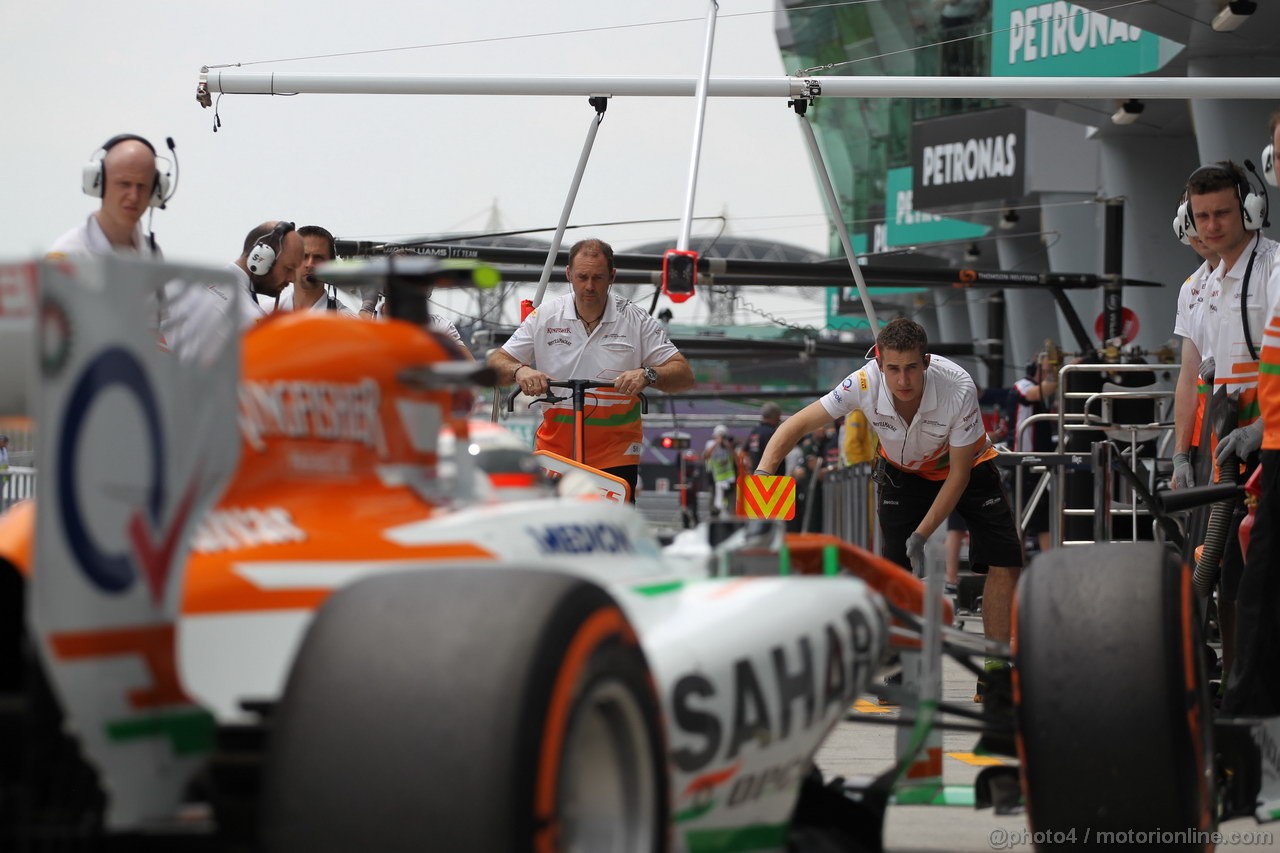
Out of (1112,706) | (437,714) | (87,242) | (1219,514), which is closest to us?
(437,714)

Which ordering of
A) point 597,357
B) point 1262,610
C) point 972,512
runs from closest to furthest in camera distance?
point 1262,610 → point 972,512 → point 597,357

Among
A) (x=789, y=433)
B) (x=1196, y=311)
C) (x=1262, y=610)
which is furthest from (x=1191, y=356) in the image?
(x=1262, y=610)

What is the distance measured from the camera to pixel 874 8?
118 feet

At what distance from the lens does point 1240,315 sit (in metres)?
6.18

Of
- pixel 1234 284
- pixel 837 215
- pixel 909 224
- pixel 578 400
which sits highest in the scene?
pixel 909 224

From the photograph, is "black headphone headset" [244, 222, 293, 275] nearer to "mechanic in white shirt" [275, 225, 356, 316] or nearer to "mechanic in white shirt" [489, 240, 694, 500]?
"mechanic in white shirt" [275, 225, 356, 316]

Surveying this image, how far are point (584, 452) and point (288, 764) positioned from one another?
5.67 m

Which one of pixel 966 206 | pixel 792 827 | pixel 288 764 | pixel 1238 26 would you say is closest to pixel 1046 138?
pixel 966 206

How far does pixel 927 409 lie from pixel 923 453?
27cm

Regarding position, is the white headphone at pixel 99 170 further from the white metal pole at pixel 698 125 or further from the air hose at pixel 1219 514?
the white metal pole at pixel 698 125

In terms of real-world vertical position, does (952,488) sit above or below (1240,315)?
below

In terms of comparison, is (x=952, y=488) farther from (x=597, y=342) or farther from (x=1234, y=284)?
(x=597, y=342)

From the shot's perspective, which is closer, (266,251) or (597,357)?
(266,251)

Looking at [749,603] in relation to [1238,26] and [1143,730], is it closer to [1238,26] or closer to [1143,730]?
[1143,730]
